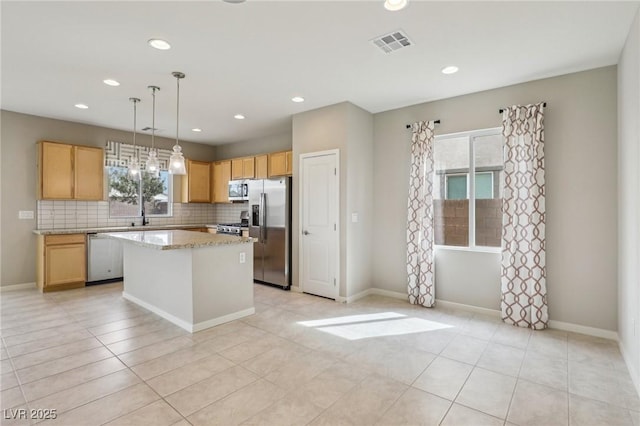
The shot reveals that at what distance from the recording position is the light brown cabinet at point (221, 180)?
6.93 metres

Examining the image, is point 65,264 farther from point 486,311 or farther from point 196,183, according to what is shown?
point 486,311

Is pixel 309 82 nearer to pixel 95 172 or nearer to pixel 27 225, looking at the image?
pixel 95 172

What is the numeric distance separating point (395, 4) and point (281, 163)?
3641mm

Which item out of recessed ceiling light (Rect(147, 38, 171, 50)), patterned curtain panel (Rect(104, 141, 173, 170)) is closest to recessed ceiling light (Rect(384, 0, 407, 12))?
recessed ceiling light (Rect(147, 38, 171, 50))

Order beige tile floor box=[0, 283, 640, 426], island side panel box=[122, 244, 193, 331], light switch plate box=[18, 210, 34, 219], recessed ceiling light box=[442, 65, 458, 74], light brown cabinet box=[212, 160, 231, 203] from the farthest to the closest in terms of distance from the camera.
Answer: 1. light brown cabinet box=[212, 160, 231, 203]
2. light switch plate box=[18, 210, 34, 219]
3. island side panel box=[122, 244, 193, 331]
4. recessed ceiling light box=[442, 65, 458, 74]
5. beige tile floor box=[0, 283, 640, 426]

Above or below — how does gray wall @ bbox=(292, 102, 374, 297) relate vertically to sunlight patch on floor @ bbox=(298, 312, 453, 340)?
above

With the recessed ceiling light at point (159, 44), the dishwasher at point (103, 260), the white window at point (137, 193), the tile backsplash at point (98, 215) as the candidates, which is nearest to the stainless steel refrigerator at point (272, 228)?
the tile backsplash at point (98, 215)

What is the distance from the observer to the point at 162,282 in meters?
3.88

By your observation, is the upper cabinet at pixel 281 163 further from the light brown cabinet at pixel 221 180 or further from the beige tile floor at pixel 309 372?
the beige tile floor at pixel 309 372

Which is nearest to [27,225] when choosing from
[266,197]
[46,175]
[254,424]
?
[46,175]

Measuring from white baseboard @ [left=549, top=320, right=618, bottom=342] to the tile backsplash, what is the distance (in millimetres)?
5809

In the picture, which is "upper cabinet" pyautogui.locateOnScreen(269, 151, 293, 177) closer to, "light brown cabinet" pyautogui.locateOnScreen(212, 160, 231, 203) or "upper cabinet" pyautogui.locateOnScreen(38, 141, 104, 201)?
"light brown cabinet" pyautogui.locateOnScreen(212, 160, 231, 203)

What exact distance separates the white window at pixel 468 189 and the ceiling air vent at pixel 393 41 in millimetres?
1772

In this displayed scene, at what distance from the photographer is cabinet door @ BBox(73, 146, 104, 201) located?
542cm
